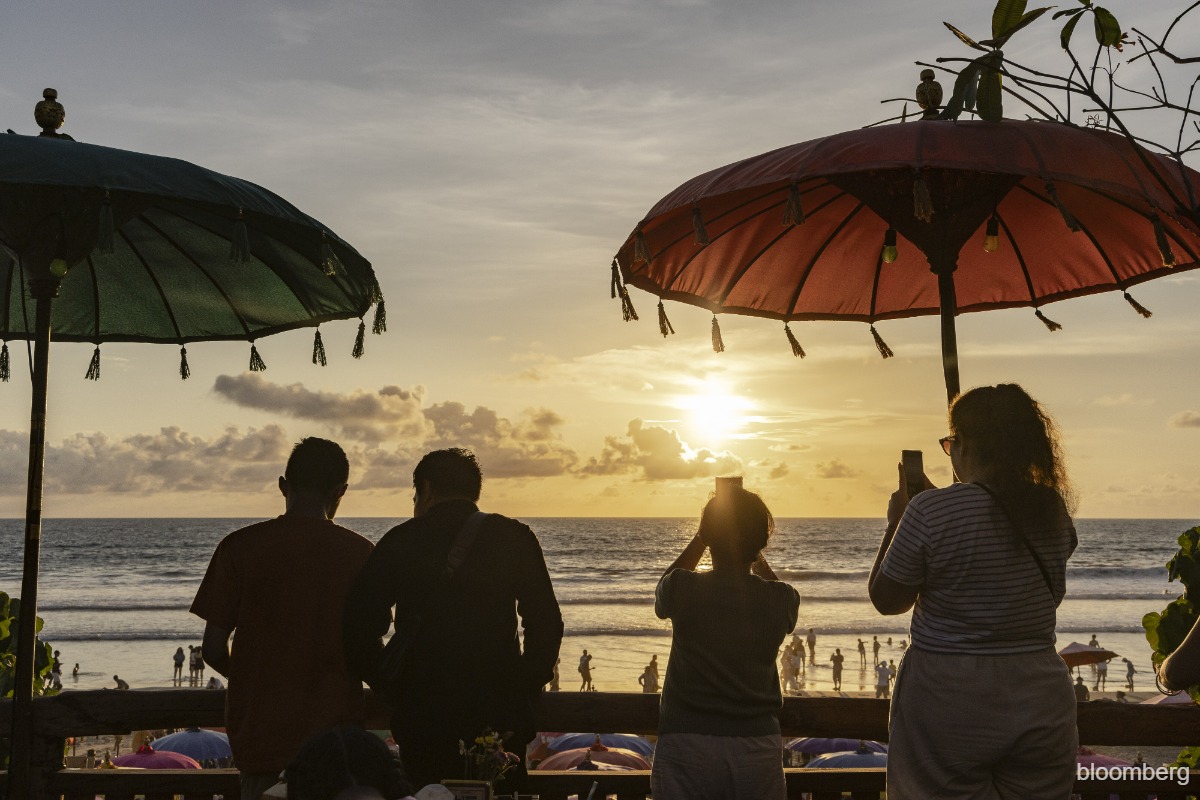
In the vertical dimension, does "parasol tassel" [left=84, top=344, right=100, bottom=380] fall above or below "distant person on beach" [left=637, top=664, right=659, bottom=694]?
above

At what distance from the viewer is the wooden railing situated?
3.71 m

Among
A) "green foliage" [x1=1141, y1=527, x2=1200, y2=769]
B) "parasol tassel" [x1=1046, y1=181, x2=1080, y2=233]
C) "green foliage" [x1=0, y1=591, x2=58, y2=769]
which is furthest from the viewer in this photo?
"green foliage" [x1=1141, y1=527, x2=1200, y2=769]

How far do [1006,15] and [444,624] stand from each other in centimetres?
220

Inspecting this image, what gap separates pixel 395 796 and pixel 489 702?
115cm

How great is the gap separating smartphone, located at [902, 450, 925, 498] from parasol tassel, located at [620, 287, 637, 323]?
4.04ft

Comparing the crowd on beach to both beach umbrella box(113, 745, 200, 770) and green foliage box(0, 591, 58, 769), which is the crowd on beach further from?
beach umbrella box(113, 745, 200, 770)

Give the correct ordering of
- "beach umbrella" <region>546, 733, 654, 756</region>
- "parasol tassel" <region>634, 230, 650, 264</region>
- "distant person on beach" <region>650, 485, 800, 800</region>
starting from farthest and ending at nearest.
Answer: "beach umbrella" <region>546, 733, 654, 756</region>, "parasol tassel" <region>634, 230, 650, 264</region>, "distant person on beach" <region>650, 485, 800, 800</region>

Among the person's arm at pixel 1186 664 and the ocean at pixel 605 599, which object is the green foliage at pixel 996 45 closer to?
the person's arm at pixel 1186 664

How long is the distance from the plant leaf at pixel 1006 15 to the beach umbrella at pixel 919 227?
2.13 ft

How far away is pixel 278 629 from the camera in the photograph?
10.6 feet

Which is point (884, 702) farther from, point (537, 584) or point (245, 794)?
point (245, 794)

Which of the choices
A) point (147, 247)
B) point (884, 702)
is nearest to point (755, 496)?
point (884, 702)

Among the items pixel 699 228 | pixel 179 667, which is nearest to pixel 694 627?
pixel 699 228

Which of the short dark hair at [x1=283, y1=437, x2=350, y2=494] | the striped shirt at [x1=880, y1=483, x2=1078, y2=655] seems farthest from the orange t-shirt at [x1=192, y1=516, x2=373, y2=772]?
the striped shirt at [x1=880, y1=483, x2=1078, y2=655]
